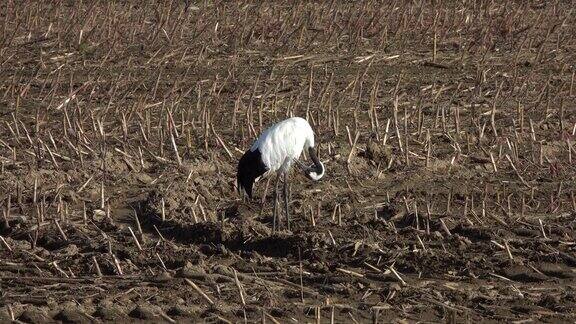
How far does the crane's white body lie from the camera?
9219mm

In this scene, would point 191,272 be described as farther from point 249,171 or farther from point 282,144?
point 282,144

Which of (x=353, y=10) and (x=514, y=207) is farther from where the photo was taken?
(x=353, y=10)

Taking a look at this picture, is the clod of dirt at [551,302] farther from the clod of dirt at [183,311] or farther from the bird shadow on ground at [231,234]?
the clod of dirt at [183,311]

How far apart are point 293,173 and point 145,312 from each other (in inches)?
149

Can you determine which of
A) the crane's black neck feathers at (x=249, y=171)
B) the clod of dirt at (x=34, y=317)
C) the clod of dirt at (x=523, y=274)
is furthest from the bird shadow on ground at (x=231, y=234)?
the clod of dirt at (x=34, y=317)

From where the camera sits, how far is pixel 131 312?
6547 mm

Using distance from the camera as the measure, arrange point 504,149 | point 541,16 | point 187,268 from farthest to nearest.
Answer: point 541,16, point 504,149, point 187,268

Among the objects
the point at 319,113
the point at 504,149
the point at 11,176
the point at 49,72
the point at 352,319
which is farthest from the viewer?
the point at 49,72

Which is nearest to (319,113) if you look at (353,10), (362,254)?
(362,254)

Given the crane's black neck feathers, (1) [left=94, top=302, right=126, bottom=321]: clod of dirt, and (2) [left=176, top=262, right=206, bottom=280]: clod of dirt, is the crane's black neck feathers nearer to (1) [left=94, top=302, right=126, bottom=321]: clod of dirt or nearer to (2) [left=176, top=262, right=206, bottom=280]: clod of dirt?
(2) [left=176, top=262, right=206, bottom=280]: clod of dirt

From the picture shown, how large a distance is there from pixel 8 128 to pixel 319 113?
2.94 meters

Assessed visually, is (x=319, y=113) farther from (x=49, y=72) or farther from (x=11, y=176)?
(x=49, y=72)

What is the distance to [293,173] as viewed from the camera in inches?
399

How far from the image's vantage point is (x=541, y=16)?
1666cm
